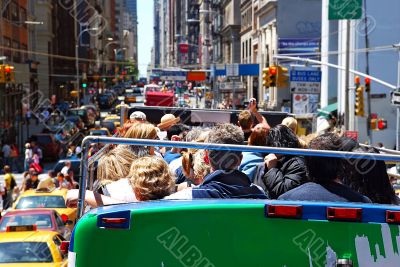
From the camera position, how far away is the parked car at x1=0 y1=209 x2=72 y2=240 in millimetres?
15312

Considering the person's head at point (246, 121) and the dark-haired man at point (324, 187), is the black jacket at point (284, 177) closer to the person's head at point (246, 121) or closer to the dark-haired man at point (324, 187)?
the dark-haired man at point (324, 187)

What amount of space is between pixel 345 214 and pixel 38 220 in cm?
1242

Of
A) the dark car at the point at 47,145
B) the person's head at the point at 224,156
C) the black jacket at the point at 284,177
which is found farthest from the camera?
the dark car at the point at 47,145

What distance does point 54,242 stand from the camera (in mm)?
12125

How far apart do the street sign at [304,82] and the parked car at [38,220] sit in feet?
88.3

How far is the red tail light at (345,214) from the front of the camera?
12.1 ft

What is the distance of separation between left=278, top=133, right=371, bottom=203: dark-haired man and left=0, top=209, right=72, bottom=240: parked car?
11.1 m

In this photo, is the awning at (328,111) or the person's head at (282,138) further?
the awning at (328,111)

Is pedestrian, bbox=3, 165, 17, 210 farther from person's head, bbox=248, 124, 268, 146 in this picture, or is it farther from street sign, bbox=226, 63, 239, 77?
street sign, bbox=226, 63, 239, 77

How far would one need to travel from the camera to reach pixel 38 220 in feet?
50.8

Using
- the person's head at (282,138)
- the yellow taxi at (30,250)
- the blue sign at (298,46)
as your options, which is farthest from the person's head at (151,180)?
the blue sign at (298,46)

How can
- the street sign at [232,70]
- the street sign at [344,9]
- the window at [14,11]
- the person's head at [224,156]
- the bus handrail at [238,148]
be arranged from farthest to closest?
the street sign at [232,70]
the window at [14,11]
the street sign at [344,9]
the person's head at [224,156]
the bus handrail at [238,148]

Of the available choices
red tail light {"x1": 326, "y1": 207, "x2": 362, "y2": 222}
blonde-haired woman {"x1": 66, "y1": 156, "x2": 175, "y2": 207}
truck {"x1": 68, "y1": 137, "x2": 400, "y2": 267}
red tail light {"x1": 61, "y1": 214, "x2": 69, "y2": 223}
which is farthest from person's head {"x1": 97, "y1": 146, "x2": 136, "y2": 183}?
red tail light {"x1": 61, "y1": 214, "x2": 69, "y2": 223}

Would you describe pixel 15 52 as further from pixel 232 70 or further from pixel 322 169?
pixel 322 169
